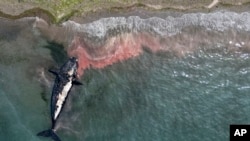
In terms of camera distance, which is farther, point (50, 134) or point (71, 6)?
point (71, 6)

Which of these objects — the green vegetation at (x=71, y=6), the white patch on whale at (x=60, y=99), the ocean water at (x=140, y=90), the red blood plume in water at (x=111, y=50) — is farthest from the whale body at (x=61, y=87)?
the green vegetation at (x=71, y=6)

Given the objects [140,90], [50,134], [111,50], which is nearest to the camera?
[50,134]

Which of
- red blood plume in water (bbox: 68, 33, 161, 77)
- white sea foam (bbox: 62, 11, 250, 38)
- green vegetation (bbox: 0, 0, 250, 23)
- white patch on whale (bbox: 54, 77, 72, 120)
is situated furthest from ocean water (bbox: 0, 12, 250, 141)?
green vegetation (bbox: 0, 0, 250, 23)

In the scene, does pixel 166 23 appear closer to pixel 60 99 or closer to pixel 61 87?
pixel 61 87

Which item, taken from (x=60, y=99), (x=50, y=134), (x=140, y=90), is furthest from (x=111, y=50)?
(x=50, y=134)

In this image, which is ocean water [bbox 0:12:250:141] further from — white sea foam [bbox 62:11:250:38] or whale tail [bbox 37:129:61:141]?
whale tail [bbox 37:129:61:141]

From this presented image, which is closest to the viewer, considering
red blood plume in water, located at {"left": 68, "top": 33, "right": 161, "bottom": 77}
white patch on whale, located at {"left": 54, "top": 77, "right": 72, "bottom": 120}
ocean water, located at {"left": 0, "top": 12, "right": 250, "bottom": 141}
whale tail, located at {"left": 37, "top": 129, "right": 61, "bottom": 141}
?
whale tail, located at {"left": 37, "top": 129, "right": 61, "bottom": 141}

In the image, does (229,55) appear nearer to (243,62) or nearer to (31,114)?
(243,62)
